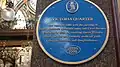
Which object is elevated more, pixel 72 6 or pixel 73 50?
pixel 72 6

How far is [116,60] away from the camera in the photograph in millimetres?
1711

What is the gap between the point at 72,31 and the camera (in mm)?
1778

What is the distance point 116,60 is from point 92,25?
315 millimetres

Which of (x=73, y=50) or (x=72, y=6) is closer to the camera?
(x=73, y=50)

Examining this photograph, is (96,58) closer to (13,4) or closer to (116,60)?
(116,60)

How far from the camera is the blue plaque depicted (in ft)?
5.66

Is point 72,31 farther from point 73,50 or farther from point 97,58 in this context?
point 97,58

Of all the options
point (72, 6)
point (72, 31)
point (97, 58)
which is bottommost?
point (97, 58)

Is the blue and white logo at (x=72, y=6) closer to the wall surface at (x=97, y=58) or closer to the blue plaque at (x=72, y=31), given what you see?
the blue plaque at (x=72, y=31)

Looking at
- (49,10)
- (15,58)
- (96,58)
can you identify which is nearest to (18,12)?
(15,58)

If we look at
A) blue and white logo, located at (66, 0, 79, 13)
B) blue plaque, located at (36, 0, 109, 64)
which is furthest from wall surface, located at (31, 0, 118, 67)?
blue and white logo, located at (66, 0, 79, 13)

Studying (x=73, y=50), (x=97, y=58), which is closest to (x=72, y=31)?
(x=73, y=50)

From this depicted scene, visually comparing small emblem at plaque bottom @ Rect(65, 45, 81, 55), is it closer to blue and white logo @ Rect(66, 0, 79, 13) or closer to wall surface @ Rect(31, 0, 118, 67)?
wall surface @ Rect(31, 0, 118, 67)

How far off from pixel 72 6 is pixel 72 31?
0.21 m
